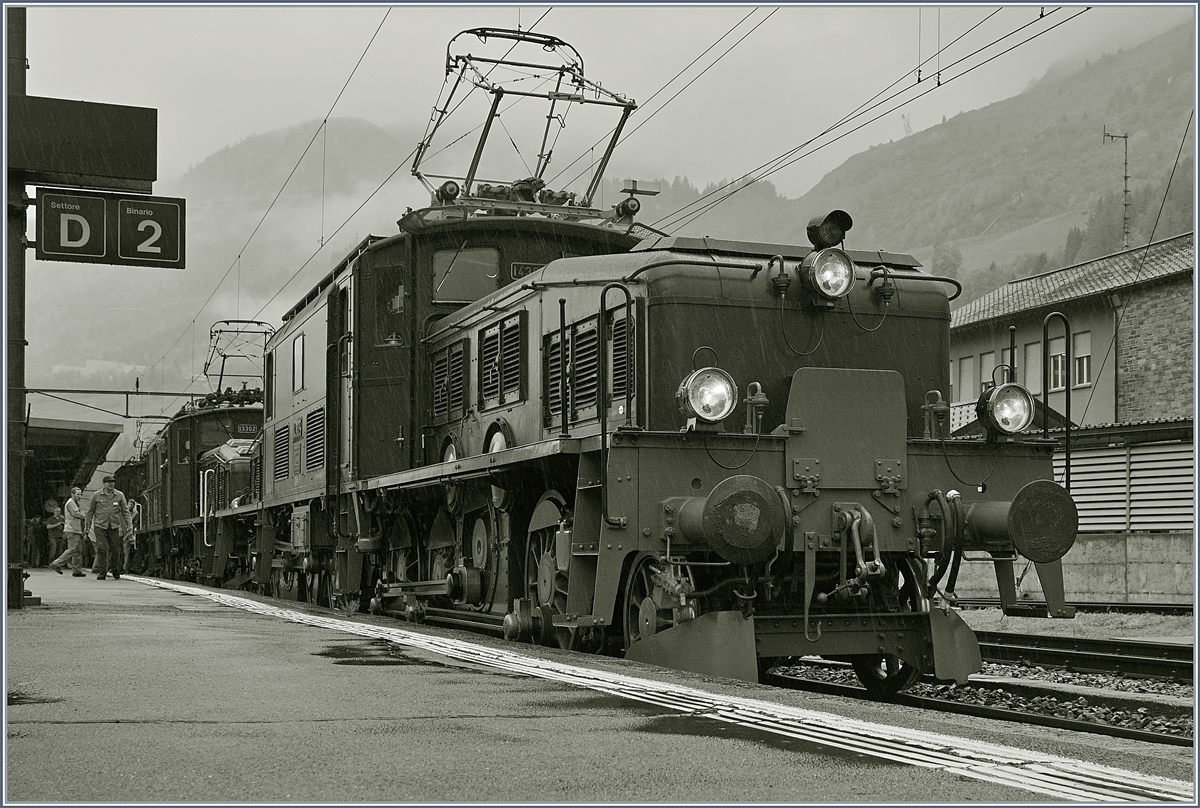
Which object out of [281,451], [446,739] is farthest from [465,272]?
[446,739]

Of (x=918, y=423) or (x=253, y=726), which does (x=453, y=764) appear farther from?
(x=918, y=423)

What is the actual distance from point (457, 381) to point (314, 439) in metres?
3.47

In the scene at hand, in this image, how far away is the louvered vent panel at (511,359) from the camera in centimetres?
936

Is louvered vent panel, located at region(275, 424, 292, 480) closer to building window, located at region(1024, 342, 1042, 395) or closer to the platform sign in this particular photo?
the platform sign

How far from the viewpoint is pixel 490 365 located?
9898 mm

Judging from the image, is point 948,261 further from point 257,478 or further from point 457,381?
point 457,381

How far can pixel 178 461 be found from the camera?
26.2m

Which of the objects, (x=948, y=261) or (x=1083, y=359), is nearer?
(x=1083, y=359)

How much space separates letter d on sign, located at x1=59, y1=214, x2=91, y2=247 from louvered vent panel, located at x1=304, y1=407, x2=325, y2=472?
400 centimetres

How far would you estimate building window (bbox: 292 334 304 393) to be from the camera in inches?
568

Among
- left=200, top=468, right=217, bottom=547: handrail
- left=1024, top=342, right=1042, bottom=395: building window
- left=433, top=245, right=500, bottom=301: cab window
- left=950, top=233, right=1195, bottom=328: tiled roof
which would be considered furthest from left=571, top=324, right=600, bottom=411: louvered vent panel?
left=1024, top=342, right=1042, bottom=395: building window

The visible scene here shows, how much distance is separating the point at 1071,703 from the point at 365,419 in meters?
6.51

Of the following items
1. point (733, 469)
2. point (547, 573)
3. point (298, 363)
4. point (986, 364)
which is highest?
point (986, 364)

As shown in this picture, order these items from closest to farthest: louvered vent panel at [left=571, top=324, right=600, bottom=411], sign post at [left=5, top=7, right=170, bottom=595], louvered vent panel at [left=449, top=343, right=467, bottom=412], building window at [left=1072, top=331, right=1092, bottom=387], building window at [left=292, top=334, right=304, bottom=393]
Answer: louvered vent panel at [left=571, top=324, right=600, bottom=411], sign post at [left=5, top=7, right=170, bottom=595], louvered vent panel at [left=449, top=343, right=467, bottom=412], building window at [left=292, top=334, right=304, bottom=393], building window at [left=1072, top=331, right=1092, bottom=387]
